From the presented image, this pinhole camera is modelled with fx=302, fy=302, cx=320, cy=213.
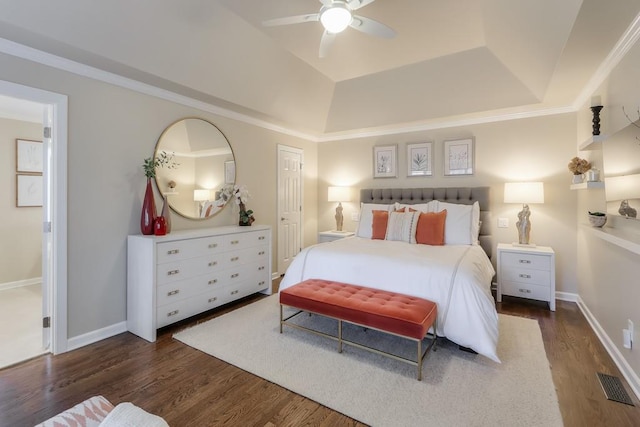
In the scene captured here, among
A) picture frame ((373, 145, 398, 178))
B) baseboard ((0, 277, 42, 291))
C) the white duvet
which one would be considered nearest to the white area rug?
the white duvet

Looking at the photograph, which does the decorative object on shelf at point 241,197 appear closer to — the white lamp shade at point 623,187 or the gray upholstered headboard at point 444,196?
the gray upholstered headboard at point 444,196

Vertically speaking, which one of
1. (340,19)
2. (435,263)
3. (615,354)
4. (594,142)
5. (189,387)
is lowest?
(189,387)

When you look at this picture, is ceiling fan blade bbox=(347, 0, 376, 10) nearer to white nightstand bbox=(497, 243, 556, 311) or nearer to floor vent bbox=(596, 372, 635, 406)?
floor vent bbox=(596, 372, 635, 406)

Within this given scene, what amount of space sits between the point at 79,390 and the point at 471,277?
302cm

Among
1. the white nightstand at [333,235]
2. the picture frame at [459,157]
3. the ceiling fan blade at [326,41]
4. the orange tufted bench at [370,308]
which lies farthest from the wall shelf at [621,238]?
the white nightstand at [333,235]

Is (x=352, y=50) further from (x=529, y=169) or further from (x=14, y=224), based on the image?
(x=14, y=224)

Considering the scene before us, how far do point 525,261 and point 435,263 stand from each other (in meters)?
1.69

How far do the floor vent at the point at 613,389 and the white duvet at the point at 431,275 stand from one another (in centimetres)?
65

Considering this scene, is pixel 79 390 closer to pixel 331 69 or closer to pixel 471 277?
pixel 471 277

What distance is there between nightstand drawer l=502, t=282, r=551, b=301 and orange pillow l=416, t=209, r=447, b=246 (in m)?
1.01

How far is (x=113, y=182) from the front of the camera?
2898 mm

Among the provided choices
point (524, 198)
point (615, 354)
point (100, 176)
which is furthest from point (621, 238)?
point (100, 176)

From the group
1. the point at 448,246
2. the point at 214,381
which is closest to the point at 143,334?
the point at 214,381

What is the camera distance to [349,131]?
524 centimetres
